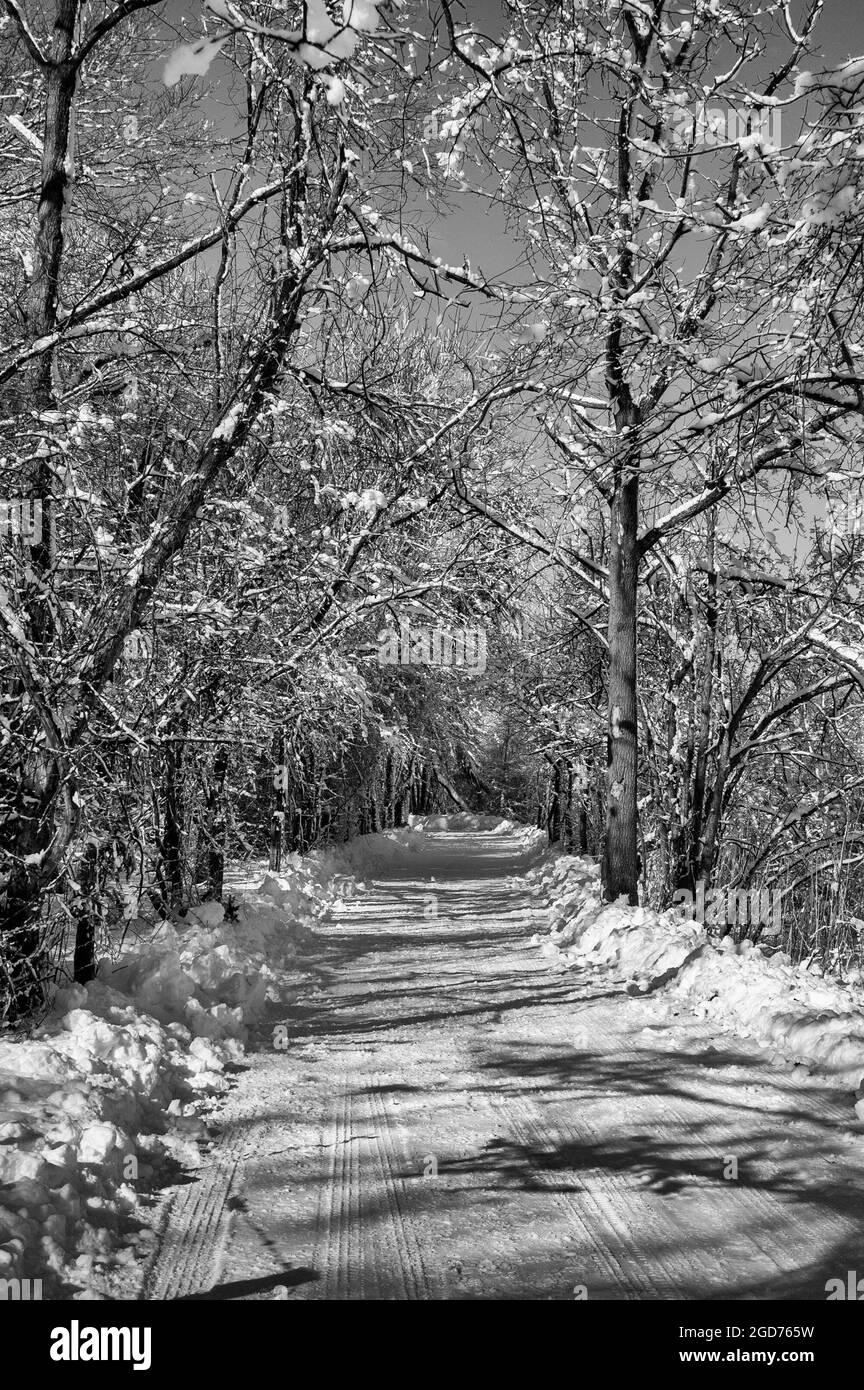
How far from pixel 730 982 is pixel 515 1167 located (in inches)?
124

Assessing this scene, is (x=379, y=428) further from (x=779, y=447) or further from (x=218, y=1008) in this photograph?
(x=218, y=1008)

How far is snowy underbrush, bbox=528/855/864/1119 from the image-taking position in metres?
5.64

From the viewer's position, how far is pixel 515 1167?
4.34 meters

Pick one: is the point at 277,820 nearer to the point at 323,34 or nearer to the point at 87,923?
the point at 87,923

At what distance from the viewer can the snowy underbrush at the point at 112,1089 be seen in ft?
11.3

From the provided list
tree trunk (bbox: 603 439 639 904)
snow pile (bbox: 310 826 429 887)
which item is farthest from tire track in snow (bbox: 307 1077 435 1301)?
snow pile (bbox: 310 826 429 887)

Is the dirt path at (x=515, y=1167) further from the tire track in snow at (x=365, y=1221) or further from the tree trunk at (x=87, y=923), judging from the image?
the tree trunk at (x=87, y=923)

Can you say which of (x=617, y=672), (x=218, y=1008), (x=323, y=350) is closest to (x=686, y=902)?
(x=617, y=672)

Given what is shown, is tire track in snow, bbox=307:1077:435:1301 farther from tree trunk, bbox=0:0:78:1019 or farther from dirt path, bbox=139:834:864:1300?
tree trunk, bbox=0:0:78:1019

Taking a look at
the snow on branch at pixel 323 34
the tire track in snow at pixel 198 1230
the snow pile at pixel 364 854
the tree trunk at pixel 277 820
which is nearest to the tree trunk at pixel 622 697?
the tree trunk at pixel 277 820

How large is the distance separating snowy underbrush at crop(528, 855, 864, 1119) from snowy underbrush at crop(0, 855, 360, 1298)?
2.95 metres

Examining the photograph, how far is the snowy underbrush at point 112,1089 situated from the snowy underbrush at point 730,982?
9.66ft

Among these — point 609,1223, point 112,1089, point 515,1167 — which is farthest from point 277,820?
point 609,1223

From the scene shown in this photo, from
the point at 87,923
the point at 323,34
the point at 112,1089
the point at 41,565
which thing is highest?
the point at 323,34
